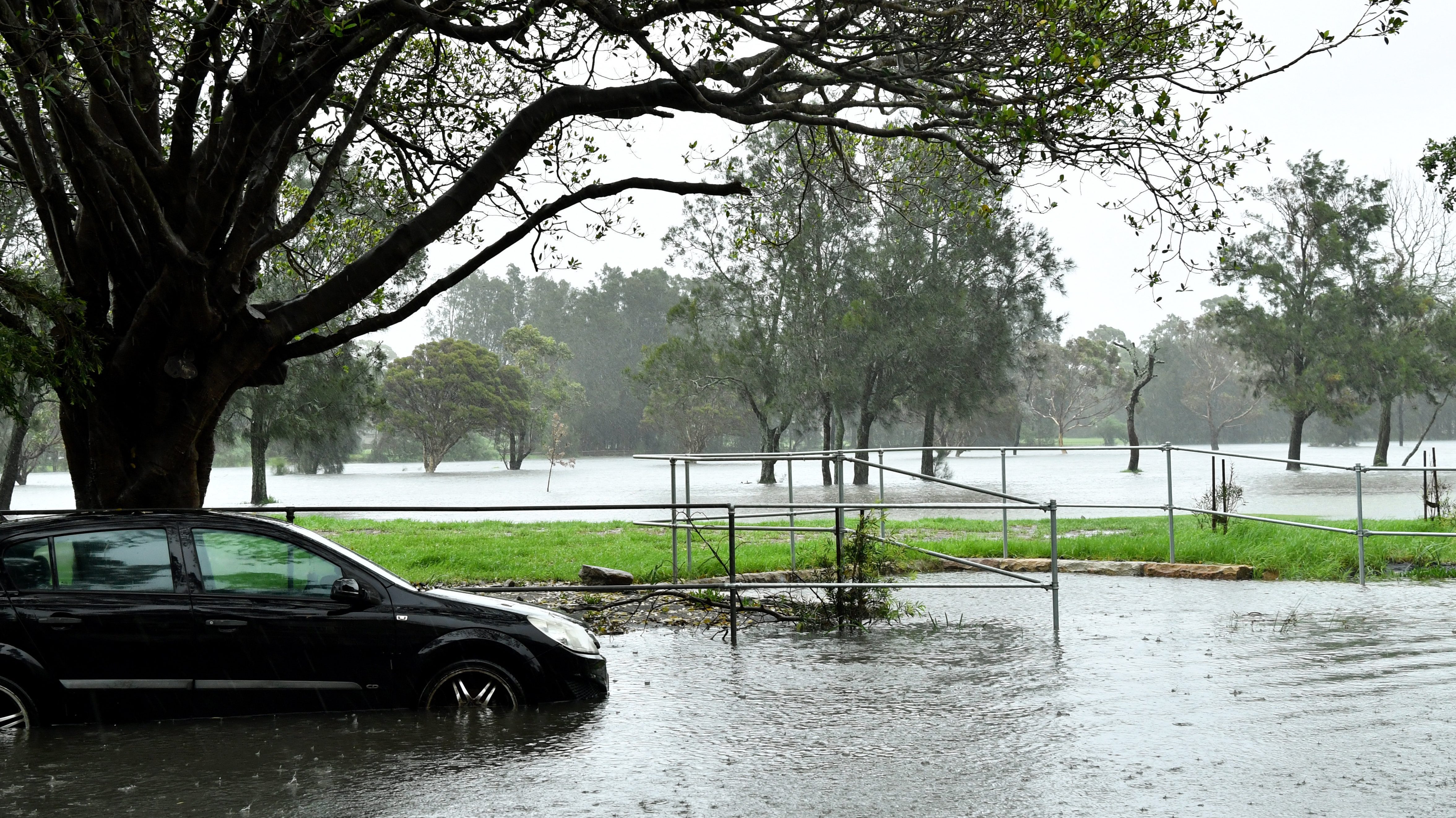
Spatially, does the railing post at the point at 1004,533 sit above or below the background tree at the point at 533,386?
below

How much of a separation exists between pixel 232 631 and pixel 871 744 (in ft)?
12.3

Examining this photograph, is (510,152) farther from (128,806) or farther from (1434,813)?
(1434,813)

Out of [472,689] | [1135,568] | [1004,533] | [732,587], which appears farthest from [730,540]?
[1135,568]

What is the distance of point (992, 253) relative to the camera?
56.0m

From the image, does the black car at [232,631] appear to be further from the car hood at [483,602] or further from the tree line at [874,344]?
the tree line at [874,344]

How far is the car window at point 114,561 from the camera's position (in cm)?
720

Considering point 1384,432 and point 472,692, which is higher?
point 1384,432

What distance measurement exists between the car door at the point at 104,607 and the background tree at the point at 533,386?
7947cm

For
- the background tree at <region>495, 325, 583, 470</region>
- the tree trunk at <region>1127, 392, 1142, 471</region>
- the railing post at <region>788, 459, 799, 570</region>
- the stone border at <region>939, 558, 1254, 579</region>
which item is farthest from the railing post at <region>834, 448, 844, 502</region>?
the background tree at <region>495, 325, 583, 470</region>

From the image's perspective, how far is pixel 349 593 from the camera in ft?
24.1

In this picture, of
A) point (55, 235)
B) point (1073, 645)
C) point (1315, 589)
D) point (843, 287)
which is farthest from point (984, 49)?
point (843, 287)

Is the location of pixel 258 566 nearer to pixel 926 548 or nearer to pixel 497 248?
pixel 497 248

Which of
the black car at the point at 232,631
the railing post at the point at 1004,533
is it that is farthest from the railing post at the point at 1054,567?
the black car at the point at 232,631

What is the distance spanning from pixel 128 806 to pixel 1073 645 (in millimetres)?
7064
